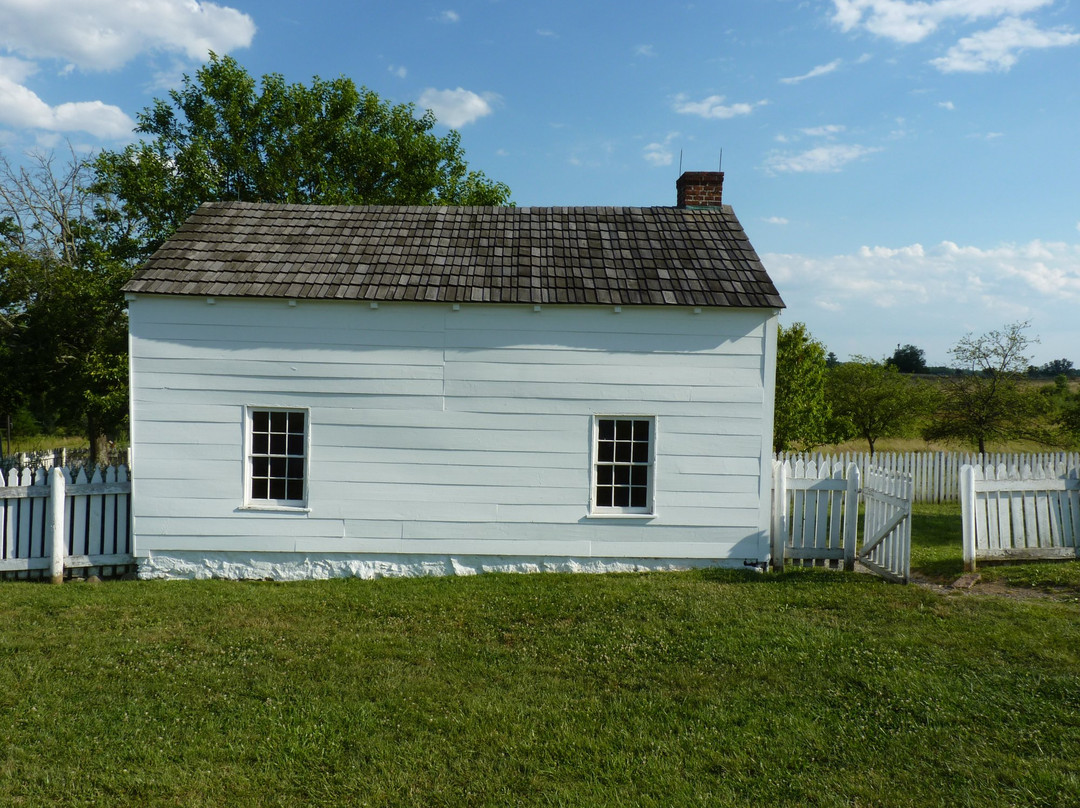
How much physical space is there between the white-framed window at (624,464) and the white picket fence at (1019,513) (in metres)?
4.28

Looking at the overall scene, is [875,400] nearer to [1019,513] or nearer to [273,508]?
[1019,513]

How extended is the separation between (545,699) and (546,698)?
18 millimetres

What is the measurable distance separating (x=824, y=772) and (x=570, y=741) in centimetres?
168

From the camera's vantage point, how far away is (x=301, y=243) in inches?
424

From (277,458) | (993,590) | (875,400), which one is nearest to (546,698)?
(277,458)

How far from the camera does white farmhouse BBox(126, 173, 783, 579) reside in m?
9.71

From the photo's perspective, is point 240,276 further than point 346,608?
Yes

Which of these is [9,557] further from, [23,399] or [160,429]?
[23,399]

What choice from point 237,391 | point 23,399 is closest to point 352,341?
point 237,391

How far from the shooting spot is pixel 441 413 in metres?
9.77

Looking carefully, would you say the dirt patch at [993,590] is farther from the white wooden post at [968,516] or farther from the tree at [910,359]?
the tree at [910,359]

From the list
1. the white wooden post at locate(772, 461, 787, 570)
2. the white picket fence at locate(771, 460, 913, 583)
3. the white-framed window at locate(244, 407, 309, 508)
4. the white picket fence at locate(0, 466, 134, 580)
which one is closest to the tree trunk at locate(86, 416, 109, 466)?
the white picket fence at locate(0, 466, 134, 580)

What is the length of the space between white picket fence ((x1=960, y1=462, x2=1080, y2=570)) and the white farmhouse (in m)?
2.79

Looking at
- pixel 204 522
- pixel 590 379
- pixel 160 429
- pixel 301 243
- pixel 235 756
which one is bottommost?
pixel 235 756
